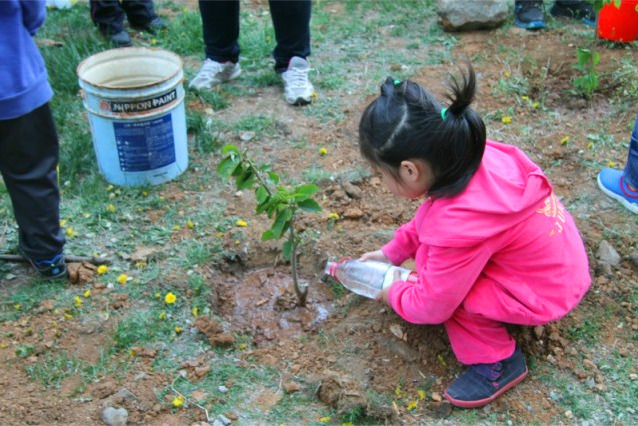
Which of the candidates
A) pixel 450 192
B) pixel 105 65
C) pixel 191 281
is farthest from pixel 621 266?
pixel 105 65

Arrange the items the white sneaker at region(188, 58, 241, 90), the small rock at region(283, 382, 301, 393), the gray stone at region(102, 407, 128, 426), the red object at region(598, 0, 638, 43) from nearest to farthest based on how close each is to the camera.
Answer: the gray stone at region(102, 407, 128, 426) → the small rock at region(283, 382, 301, 393) → the white sneaker at region(188, 58, 241, 90) → the red object at region(598, 0, 638, 43)

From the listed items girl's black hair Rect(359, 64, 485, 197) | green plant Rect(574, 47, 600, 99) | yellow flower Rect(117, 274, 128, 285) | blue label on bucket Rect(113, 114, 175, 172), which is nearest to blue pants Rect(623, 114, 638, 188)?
green plant Rect(574, 47, 600, 99)

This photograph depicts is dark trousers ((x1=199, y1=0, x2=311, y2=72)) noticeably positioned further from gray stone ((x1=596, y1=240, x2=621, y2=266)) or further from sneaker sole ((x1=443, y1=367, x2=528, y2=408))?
sneaker sole ((x1=443, y1=367, x2=528, y2=408))

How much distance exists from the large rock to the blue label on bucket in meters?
2.19

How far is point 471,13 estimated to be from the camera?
14.6 feet

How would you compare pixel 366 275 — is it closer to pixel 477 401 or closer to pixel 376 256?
pixel 376 256

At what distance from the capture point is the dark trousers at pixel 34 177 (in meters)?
2.41

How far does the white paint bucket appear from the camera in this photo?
3.02 metres

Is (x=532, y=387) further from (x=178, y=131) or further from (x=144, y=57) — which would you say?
(x=144, y=57)

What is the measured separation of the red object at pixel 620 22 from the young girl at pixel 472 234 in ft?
7.87

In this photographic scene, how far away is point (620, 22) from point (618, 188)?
160cm

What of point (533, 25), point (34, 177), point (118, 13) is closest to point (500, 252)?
point (34, 177)

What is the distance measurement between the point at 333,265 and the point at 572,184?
126cm

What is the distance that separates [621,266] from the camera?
266 centimetres
